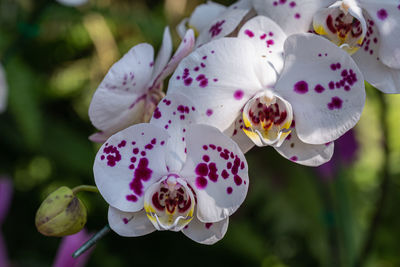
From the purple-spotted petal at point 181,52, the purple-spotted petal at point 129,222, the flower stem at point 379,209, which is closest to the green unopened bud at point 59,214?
the purple-spotted petal at point 129,222

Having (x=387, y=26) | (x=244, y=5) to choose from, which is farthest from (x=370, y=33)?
(x=244, y=5)

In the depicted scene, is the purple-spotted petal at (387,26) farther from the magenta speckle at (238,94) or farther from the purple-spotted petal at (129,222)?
the purple-spotted petal at (129,222)

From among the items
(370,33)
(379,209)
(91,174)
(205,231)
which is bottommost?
(91,174)

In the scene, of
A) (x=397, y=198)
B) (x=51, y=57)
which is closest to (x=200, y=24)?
(x=397, y=198)

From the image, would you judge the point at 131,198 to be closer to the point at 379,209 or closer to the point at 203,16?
the point at 203,16

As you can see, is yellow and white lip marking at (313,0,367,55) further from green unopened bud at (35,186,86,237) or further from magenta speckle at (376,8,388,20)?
green unopened bud at (35,186,86,237)

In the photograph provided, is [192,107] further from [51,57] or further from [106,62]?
[51,57]
